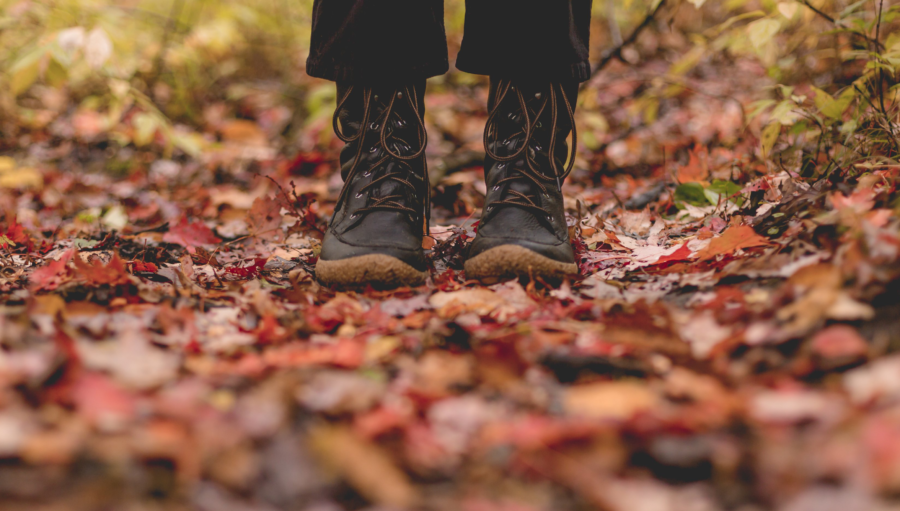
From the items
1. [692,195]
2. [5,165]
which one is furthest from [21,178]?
[692,195]

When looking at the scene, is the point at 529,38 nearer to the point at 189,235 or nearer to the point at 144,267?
the point at 144,267

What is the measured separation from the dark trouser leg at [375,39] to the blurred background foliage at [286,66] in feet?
2.80

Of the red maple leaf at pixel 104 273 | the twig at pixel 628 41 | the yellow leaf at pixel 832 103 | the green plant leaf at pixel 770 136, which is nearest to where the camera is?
the red maple leaf at pixel 104 273

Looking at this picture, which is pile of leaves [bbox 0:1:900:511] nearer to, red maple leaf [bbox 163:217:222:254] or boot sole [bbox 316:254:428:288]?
boot sole [bbox 316:254:428:288]

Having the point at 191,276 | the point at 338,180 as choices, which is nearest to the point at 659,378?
the point at 191,276

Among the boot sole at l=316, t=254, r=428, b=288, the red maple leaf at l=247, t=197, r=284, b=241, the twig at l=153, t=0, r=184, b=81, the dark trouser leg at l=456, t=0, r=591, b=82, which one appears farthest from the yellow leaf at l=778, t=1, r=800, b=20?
the twig at l=153, t=0, r=184, b=81

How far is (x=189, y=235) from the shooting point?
6.61 ft

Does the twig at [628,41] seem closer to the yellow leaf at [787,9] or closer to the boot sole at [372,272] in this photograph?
the yellow leaf at [787,9]

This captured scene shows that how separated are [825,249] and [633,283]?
0.40m

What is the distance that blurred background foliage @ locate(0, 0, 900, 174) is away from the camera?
1.86 meters

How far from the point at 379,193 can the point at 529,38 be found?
1.87 ft

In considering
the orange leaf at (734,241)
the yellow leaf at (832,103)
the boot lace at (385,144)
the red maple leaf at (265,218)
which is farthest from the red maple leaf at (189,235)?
the yellow leaf at (832,103)

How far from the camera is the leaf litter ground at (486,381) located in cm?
68

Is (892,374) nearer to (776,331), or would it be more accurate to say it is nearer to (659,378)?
(776,331)
